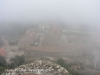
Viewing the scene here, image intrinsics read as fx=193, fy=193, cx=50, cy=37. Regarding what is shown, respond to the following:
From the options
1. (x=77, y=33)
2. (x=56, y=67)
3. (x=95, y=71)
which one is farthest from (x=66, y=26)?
(x=56, y=67)

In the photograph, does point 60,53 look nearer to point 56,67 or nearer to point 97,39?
point 97,39

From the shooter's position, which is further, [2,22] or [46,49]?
[2,22]

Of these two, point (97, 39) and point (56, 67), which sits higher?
point (56, 67)

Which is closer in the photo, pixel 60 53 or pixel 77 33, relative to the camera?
pixel 60 53

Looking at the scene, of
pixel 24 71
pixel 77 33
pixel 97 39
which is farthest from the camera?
pixel 77 33

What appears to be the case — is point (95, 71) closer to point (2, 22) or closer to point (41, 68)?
point (41, 68)

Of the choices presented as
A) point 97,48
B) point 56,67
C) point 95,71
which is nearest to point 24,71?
point 56,67

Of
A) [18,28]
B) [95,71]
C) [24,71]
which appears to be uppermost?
[24,71]

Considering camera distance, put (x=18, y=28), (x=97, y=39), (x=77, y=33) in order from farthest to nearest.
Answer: (x=18, y=28), (x=77, y=33), (x=97, y=39)

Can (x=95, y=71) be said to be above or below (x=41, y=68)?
below
